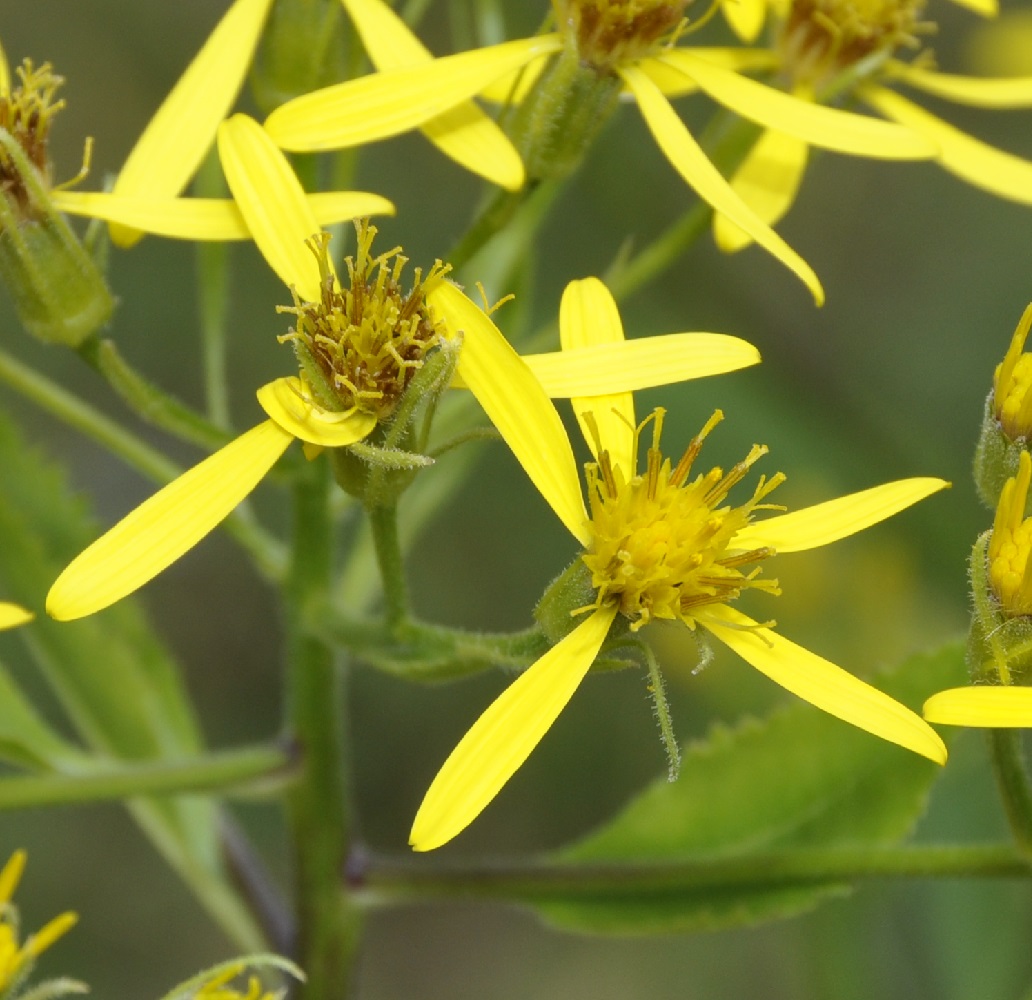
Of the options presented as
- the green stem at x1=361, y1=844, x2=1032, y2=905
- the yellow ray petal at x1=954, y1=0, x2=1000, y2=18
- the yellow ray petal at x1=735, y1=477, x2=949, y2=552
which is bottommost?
the green stem at x1=361, y1=844, x2=1032, y2=905

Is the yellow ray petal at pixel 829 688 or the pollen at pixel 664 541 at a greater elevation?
the pollen at pixel 664 541

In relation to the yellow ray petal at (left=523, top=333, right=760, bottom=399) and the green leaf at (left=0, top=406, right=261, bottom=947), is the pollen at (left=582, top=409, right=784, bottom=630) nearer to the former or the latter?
the yellow ray petal at (left=523, top=333, right=760, bottom=399)

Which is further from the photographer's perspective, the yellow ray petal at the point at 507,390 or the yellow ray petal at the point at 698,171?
the yellow ray petal at the point at 698,171

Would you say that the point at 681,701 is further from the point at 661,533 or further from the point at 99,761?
the point at 661,533

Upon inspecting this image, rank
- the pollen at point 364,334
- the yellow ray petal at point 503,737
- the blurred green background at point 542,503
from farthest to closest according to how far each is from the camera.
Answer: the blurred green background at point 542,503 → the pollen at point 364,334 → the yellow ray petal at point 503,737

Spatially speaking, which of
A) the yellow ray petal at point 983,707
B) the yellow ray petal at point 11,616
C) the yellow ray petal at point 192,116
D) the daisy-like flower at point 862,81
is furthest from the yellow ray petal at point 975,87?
the yellow ray petal at point 11,616

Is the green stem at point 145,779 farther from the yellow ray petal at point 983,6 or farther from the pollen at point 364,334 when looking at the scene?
the yellow ray petal at point 983,6

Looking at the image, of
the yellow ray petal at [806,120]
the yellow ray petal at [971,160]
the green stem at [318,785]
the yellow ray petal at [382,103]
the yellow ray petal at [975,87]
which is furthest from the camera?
the yellow ray petal at [975,87]

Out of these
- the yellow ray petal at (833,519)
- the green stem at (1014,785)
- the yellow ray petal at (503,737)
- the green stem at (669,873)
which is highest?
the yellow ray petal at (833,519)


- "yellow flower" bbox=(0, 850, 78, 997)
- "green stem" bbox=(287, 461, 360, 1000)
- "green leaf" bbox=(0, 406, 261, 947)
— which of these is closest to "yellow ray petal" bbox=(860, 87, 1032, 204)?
"green stem" bbox=(287, 461, 360, 1000)
